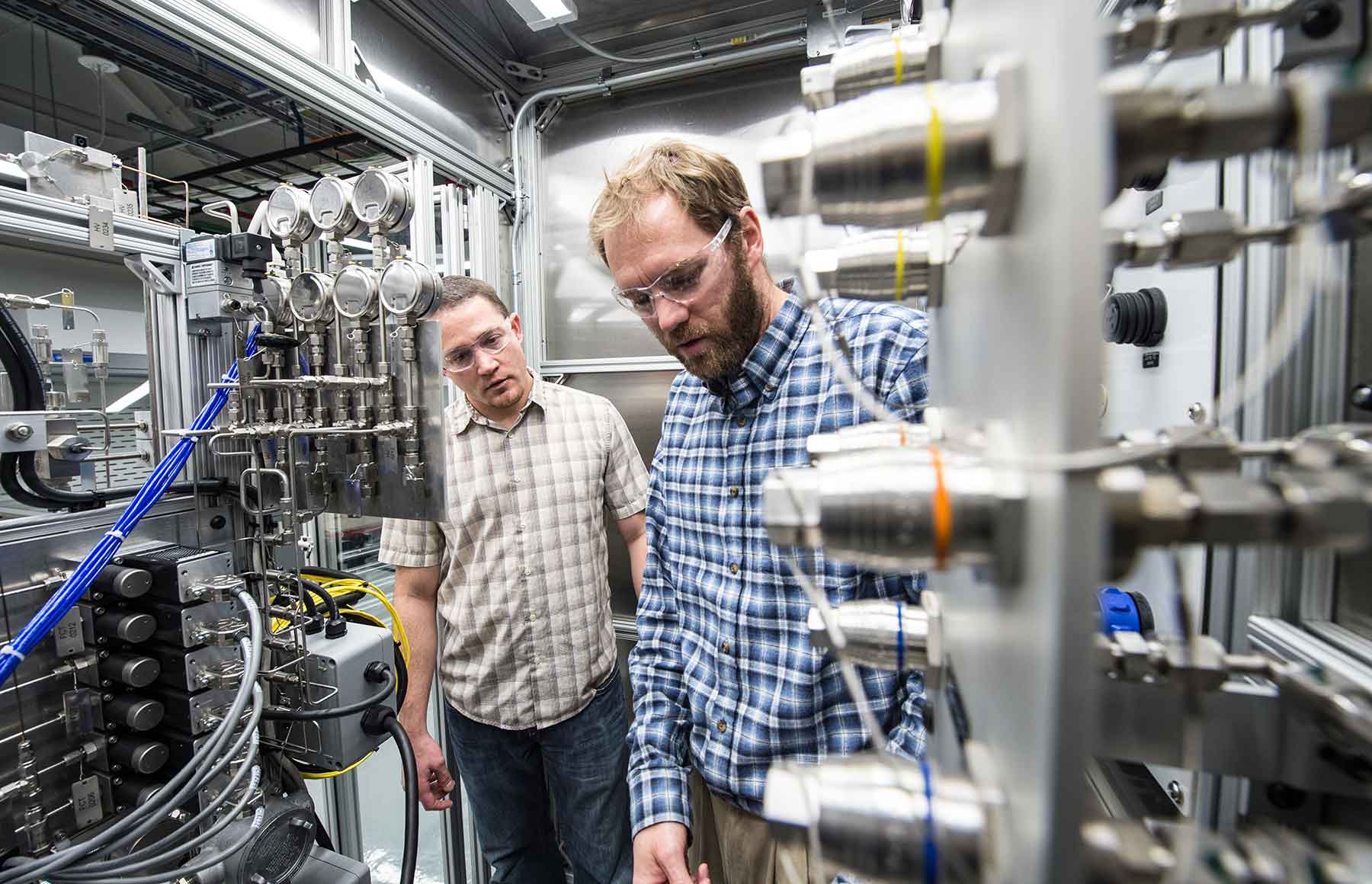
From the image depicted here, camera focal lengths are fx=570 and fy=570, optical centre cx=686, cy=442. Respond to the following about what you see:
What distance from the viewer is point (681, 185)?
938 millimetres

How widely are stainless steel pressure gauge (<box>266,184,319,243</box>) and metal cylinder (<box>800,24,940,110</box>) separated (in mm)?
1236

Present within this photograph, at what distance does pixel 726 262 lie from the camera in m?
0.96

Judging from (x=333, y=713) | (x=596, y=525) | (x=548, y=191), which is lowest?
(x=333, y=713)

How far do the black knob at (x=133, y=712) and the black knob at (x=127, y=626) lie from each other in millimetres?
101

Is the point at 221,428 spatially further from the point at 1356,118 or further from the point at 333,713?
the point at 1356,118

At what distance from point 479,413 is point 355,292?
549mm

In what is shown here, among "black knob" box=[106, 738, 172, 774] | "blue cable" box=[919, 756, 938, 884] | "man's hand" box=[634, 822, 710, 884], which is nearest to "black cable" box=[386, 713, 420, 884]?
"black knob" box=[106, 738, 172, 774]

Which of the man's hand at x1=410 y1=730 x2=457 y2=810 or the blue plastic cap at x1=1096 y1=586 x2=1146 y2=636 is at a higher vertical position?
the blue plastic cap at x1=1096 y1=586 x2=1146 y2=636

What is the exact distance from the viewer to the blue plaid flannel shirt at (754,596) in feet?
2.65

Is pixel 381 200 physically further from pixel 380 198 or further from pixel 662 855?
pixel 662 855

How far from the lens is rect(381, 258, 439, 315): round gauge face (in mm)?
1071

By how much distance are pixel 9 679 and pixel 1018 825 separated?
1405 mm

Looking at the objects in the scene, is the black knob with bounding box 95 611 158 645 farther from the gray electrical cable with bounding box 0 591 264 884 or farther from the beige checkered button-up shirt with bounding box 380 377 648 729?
the beige checkered button-up shirt with bounding box 380 377 648 729

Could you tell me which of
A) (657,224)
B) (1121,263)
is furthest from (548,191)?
(1121,263)
